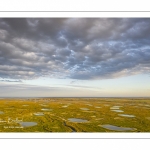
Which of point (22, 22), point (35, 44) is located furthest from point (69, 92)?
point (22, 22)
